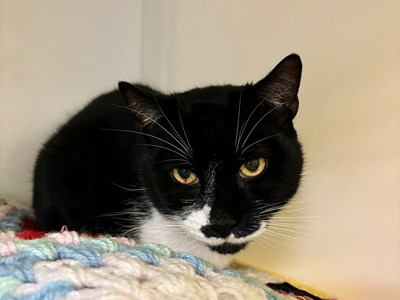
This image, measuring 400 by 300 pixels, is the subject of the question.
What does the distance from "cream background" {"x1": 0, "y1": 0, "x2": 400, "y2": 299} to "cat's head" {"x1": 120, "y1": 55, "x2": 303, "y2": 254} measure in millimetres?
250

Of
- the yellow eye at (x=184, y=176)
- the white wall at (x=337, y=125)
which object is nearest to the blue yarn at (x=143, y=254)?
the yellow eye at (x=184, y=176)

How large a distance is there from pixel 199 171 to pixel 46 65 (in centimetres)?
86

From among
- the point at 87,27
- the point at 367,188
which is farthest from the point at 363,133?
the point at 87,27

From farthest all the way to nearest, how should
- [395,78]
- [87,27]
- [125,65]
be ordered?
[125,65]
[87,27]
[395,78]

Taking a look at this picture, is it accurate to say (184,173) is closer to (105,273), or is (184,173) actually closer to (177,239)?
(177,239)

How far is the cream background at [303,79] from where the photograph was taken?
3.67ft

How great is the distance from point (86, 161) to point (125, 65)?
24.0 inches

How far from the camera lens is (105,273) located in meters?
0.58

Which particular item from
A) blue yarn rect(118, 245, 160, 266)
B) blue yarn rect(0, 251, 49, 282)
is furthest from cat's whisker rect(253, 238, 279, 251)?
blue yarn rect(0, 251, 49, 282)

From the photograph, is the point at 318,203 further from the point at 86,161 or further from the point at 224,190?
the point at 86,161

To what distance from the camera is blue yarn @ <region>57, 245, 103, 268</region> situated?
2.02 feet

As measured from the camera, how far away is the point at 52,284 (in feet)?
1.76

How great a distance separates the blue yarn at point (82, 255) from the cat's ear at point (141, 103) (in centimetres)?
39

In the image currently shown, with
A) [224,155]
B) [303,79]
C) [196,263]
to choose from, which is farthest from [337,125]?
[196,263]
